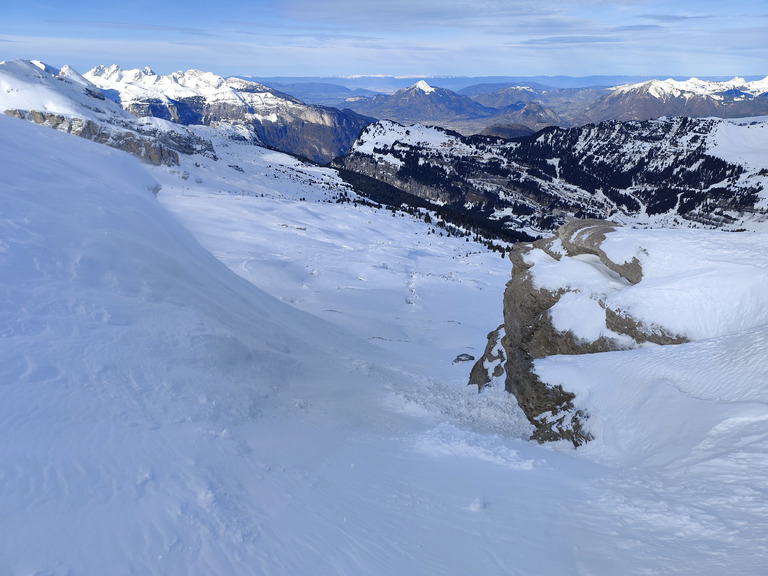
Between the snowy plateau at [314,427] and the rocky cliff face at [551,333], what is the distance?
0.45 m

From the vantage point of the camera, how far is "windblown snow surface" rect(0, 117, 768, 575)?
729 cm

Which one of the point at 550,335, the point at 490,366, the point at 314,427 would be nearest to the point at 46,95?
the point at 490,366

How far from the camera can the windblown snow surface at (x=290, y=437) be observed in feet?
23.9

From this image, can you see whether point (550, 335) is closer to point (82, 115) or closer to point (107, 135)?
point (107, 135)

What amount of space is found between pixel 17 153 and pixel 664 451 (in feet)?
82.0

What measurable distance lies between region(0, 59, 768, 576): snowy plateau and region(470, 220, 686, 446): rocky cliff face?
45 cm

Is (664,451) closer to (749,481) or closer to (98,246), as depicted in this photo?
(749,481)

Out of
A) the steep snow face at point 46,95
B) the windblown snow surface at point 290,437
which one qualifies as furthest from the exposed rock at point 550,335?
the steep snow face at point 46,95

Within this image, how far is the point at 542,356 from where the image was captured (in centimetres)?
1992

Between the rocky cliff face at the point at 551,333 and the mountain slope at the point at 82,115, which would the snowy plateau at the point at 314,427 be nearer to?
the rocky cliff face at the point at 551,333

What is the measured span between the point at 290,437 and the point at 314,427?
47.5 inches

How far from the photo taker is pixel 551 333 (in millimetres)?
19641

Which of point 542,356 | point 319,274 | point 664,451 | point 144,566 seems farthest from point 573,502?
point 319,274

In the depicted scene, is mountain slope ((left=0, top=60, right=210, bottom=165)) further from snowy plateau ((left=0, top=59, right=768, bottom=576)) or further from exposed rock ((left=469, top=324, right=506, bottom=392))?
exposed rock ((left=469, top=324, right=506, bottom=392))
